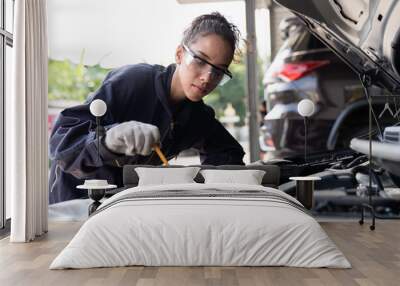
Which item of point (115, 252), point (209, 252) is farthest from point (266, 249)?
point (115, 252)

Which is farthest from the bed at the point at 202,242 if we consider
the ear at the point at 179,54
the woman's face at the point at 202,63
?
the ear at the point at 179,54

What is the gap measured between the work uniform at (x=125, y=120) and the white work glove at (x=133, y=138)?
2.1 inches

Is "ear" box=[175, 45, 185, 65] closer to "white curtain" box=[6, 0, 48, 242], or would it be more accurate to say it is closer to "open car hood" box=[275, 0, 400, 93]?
"open car hood" box=[275, 0, 400, 93]

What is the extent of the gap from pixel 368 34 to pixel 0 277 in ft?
9.93

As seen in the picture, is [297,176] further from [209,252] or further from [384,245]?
[209,252]

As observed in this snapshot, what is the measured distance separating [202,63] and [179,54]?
Result: 314 millimetres

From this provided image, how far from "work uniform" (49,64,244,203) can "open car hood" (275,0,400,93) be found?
4.85 feet

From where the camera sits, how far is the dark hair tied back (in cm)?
558

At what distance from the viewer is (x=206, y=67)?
18.0 feet

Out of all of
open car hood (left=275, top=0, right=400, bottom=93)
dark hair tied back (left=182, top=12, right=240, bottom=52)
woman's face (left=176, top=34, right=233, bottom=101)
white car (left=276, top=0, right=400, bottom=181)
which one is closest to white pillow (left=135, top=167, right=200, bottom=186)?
woman's face (left=176, top=34, right=233, bottom=101)

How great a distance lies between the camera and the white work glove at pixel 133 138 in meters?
5.50

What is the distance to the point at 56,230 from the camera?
533 centimetres

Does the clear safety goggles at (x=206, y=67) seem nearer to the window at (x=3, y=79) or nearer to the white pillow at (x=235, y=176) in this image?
the white pillow at (x=235, y=176)

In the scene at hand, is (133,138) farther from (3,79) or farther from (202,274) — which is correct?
(202,274)
